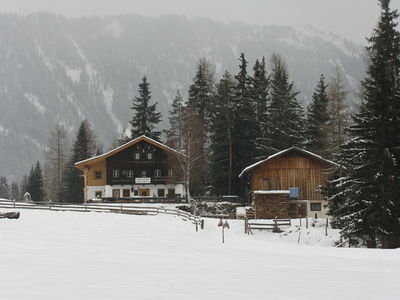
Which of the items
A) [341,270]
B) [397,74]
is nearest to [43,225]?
[341,270]

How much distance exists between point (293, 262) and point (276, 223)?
763 inches

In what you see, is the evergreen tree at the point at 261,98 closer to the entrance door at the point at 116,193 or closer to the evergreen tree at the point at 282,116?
the evergreen tree at the point at 282,116

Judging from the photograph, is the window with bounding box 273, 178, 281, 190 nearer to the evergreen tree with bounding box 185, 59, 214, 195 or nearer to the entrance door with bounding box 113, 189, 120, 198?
the evergreen tree with bounding box 185, 59, 214, 195

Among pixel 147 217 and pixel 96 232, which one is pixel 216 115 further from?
pixel 96 232

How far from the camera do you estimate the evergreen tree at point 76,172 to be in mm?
74500

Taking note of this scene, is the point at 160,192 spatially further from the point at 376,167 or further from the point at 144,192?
the point at 376,167

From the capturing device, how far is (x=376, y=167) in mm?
25281

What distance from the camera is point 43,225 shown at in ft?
101

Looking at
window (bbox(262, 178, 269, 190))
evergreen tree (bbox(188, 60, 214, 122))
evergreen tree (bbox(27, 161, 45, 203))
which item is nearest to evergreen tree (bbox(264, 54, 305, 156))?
window (bbox(262, 178, 269, 190))

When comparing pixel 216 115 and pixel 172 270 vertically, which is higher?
pixel 216 115

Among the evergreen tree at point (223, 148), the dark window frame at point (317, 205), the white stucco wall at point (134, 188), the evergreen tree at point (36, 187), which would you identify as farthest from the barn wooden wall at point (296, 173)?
the evergreen tree at point (36, 187)

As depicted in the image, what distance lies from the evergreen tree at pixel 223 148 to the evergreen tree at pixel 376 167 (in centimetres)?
2876

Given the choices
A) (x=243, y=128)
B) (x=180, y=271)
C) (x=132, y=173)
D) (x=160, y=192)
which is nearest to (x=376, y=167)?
(x=180, y=271)

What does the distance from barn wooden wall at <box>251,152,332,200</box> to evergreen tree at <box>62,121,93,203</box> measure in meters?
38.9
